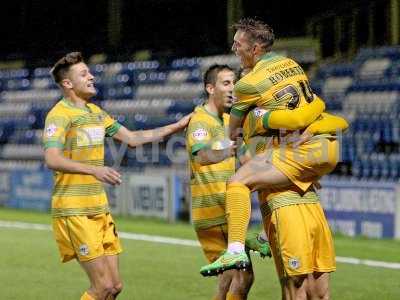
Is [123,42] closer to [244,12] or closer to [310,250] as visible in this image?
[244,12]

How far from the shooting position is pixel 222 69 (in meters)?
7.77

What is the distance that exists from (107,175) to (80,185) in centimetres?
66

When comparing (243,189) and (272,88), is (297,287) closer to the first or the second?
(243,189)

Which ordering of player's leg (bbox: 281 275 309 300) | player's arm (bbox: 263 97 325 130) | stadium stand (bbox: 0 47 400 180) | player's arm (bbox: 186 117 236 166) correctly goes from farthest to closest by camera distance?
stadium stand (bbox: 0 47 400 180) < player's arm (bbox: 186 117 236 166) < player's leg (bbox: 281 275 309 300) < player's arm (bbox: 263 97 325 130)

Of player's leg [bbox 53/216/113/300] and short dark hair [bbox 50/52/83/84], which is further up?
short dark hair [bbox 50/52/83/84]

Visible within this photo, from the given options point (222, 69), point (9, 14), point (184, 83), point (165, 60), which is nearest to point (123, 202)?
point (184, 83)

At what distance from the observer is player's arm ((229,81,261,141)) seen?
5.91 metres

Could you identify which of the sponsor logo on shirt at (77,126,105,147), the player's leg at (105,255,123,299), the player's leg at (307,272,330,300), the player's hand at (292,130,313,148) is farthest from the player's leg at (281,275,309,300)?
the sponsor logo on shirt at (77,126,105,147)

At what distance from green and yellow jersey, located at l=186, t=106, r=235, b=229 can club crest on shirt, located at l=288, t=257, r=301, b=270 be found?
1644mm

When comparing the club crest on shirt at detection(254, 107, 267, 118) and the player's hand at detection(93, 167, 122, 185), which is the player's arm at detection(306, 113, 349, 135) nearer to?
the club crest on shirt at detection(254, 107, 267, 118)

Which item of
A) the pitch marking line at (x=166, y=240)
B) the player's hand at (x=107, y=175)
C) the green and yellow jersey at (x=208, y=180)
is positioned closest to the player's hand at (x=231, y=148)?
the player's hand at (x=107, y=175)

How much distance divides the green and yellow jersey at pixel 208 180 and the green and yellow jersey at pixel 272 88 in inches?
60.2

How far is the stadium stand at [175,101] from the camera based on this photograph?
1686 centimetres

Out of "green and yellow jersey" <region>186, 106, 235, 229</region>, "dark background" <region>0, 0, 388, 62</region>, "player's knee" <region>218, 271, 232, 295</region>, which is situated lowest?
"player's knee" <region>218, 271, 232, 295</region>
